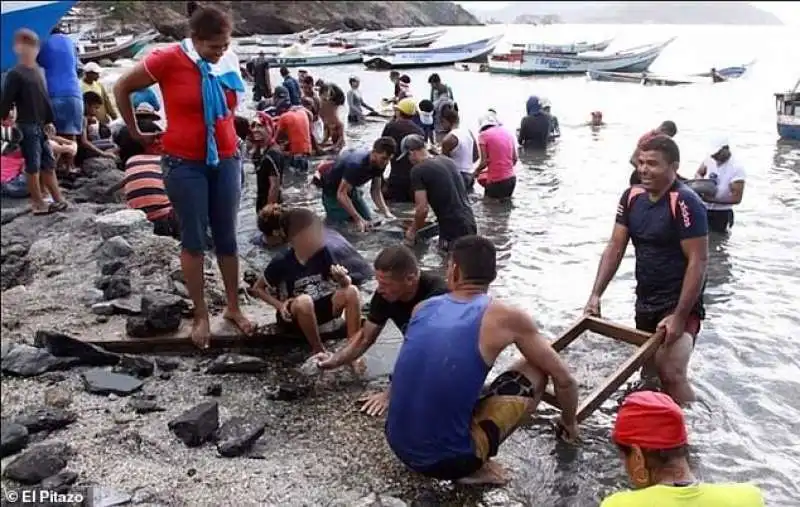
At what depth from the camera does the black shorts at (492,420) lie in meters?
3.54

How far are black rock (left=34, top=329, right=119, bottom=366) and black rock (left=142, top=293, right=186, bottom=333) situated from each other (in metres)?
0.40

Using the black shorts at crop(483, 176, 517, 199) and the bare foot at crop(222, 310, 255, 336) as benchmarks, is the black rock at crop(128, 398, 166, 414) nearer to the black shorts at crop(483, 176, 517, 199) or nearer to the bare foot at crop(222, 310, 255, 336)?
the bare foot at crop(222, 310, 255, 336)

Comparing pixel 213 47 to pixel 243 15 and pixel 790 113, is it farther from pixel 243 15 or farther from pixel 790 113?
pixel 790 113

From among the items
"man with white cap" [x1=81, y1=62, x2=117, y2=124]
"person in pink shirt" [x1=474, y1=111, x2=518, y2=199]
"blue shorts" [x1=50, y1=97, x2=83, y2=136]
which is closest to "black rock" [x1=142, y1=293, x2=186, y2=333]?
"blue shorts" [x1=50, y1=97, x2=83, y2=136]

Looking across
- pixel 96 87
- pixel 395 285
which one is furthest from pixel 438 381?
pixel 96 87

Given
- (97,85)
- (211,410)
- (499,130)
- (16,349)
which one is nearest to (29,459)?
(211,410)

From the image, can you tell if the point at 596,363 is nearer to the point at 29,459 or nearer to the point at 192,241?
the point at 192,241

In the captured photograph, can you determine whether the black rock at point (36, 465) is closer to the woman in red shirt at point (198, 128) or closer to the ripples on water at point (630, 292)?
the woman in red shirt at point (198, 128)

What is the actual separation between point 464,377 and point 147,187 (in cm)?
531

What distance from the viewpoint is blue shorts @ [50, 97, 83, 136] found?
8133 mm

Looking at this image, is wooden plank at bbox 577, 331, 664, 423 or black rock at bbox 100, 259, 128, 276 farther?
black rock at bbox 100, 259, 128, 276

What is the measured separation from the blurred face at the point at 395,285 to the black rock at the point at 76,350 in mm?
1762

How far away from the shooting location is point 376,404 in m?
4.44

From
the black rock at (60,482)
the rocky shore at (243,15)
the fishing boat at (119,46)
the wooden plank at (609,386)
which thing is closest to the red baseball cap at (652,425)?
the wooden plank at (609,386)
